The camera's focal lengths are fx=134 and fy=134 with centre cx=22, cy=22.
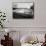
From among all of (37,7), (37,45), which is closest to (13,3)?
(37,7)

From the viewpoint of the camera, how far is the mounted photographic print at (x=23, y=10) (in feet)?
13.6

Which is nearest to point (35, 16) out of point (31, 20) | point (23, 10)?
point (31, 20)

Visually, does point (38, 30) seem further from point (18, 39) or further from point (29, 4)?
point (18, 39)

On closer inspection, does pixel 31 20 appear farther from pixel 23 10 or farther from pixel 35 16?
pixel 23 10

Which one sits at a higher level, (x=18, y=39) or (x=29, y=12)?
(x=29, y=12)

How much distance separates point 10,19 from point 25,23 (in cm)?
49

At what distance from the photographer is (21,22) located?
4.20 metres

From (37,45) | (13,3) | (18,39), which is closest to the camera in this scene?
Result: (37,45)

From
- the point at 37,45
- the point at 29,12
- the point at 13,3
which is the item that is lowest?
the point at 37,45

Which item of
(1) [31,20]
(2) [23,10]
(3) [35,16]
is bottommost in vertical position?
(1) [31,20]

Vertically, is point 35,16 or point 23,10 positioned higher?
point 23,10

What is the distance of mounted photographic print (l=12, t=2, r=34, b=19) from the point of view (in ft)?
13.6

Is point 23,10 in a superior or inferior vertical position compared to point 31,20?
superior

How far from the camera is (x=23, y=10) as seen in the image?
13.7ft
